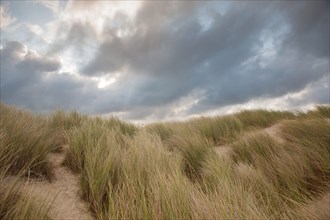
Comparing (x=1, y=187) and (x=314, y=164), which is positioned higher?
(x=1, y=187)

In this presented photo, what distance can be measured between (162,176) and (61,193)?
1.10m

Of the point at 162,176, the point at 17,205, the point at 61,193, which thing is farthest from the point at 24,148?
the point at 162,176

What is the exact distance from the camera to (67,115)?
219 inches

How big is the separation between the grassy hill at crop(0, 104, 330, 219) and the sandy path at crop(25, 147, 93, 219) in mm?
45

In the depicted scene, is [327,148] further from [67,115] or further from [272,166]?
[67,115]

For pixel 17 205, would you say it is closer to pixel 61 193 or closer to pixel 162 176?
pixel 61 193

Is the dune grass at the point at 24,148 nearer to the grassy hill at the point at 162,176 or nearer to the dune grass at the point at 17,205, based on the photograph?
the grassy hill at the point at 162,176

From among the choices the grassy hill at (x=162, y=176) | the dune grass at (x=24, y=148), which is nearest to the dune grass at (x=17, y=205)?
the grassy hill at (x=162, y=176)

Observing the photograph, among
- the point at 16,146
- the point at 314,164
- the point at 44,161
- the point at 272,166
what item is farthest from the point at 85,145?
the point at 314,164

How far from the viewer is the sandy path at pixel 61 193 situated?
7.48 ft

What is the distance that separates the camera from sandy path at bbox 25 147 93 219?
228 centimetres

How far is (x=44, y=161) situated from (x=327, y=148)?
4288mm

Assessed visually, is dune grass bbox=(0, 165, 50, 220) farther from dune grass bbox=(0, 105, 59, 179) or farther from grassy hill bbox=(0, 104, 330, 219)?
dune grass bbox=(0, 105, 59, 179)

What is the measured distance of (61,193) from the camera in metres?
2.66
